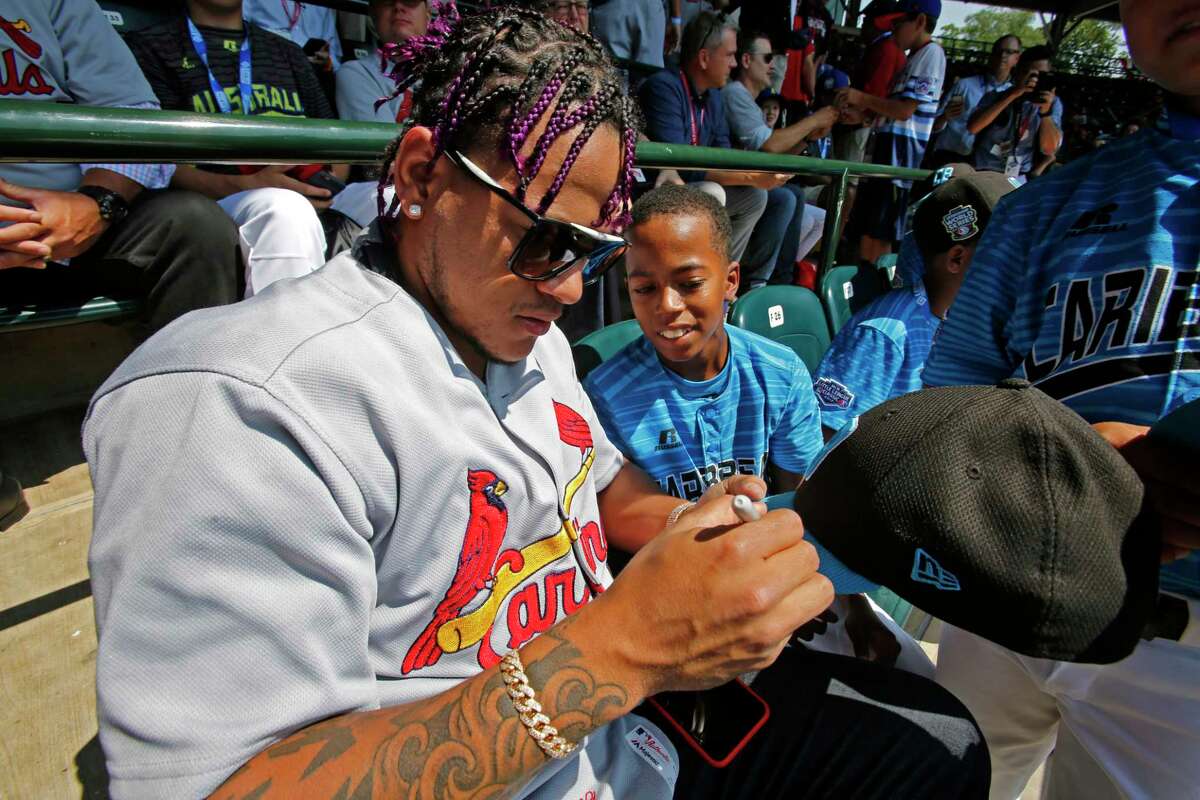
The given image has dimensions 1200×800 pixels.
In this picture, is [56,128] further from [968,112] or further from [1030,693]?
[968,112]

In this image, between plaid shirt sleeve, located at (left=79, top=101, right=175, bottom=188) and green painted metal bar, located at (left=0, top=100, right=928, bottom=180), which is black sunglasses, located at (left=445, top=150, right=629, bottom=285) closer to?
green painted metal bar, located at (left=0, top=100, right=928, bottom=180)

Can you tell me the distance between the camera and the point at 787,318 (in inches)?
126

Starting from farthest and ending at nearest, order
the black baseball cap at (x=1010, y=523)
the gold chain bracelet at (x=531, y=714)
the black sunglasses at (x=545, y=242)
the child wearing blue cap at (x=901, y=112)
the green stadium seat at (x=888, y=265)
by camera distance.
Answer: the child wearing blue cap at (x=901, y=112) < the green stadium seat at (x=888, y=265) < the black sunglasses at (x=545, y=242) < the black baseball cap at (x=1010, y=523) < the gold chain bracelet at (x=531, y=714)

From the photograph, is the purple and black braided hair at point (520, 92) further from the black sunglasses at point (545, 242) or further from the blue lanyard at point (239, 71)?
the blue lanyard at point (239, 71)

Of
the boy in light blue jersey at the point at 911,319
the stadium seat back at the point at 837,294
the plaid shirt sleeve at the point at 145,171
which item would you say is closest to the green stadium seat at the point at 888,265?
the stadium seat back at the point at 837,294

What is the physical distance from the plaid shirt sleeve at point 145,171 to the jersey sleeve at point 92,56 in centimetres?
8

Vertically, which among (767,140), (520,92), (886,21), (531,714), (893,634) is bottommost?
(893,634)

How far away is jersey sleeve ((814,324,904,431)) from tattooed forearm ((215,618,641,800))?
1.89 meters

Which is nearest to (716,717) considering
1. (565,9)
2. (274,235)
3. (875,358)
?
(875,358)

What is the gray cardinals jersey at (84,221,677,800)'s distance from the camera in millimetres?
668

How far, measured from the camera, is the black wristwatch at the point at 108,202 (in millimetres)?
2009

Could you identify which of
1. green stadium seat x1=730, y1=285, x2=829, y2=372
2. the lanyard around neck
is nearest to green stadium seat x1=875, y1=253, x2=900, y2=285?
green stadium seat x1=730, y1=285, x2=829, y2=372

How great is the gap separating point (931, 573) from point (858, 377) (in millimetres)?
1691

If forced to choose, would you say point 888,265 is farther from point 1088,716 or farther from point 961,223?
point 1088,716
